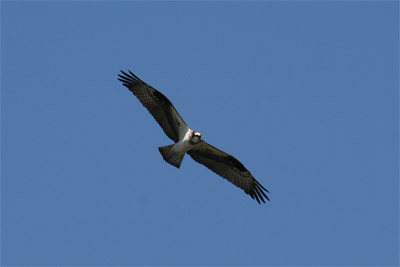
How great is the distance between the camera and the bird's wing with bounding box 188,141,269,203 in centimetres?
2114

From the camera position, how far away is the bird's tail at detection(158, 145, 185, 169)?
20.3 metres

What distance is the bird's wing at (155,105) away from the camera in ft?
67.2

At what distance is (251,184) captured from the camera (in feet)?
71.4

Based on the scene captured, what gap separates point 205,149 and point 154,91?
1976 mm

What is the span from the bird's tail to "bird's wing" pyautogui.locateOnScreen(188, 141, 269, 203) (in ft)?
2.34

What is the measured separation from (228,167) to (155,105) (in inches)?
102

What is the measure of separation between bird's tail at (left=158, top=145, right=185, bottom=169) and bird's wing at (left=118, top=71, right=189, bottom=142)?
0.35 meters

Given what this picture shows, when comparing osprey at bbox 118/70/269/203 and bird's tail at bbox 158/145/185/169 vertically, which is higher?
osprey at bbox 118/70/269/203

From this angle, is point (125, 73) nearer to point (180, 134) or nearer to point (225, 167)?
point (180, 134)

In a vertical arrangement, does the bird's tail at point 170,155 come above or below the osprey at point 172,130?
below

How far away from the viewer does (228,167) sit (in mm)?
21562

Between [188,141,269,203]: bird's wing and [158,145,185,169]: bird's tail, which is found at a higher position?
[188,141,269,203]: bird's wing

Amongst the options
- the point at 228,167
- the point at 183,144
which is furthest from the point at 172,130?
the point at 228,167

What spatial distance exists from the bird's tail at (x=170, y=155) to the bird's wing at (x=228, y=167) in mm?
713
